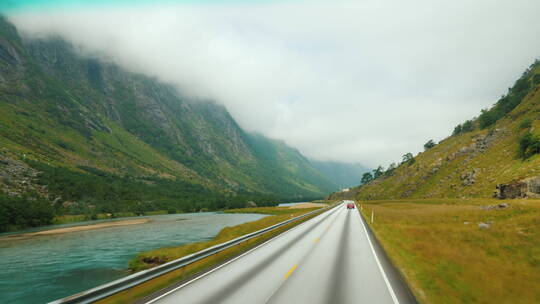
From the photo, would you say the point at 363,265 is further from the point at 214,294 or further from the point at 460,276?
the point at 214,294

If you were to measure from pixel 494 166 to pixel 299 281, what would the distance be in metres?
81.9

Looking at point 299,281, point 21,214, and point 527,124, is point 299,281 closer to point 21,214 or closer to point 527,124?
point 21,214

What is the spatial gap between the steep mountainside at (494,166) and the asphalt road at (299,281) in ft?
147

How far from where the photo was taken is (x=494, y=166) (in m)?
69.2

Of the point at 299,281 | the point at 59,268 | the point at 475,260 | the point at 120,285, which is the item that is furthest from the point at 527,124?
the point at 59,268

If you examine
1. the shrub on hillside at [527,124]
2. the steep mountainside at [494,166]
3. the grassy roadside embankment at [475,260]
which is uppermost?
the shrub on hillside at [527,124]

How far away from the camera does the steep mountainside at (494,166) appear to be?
50.6 metres

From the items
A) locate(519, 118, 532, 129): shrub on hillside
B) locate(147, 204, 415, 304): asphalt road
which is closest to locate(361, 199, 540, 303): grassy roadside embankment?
locate(147, 204, 415, 304): asphalt road

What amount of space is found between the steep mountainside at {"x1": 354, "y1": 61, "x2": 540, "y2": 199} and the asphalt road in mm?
44718

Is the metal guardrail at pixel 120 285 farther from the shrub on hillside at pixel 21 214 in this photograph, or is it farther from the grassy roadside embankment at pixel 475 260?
the shrub on hillside at pixel 21 214

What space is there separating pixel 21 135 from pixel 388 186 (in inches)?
8489

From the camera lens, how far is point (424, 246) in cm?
1811

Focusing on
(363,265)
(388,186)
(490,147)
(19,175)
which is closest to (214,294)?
(363,265)

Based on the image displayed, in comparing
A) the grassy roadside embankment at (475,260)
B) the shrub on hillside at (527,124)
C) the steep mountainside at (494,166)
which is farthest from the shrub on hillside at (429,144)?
the grassy roadside embankment at (475,260)
